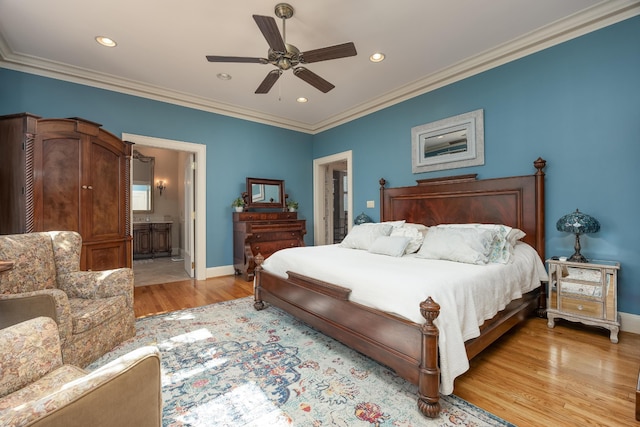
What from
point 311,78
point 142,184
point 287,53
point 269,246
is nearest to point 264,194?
point 269,246

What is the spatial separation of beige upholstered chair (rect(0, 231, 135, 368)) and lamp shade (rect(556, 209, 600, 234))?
3914 millimetres

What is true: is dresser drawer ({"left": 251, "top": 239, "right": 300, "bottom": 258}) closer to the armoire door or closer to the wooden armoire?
the wooden armoire

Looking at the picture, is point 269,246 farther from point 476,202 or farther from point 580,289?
point 580,289

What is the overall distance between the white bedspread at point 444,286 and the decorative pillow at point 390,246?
0.15 meters

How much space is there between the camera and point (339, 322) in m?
2.08

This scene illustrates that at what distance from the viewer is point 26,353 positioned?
1046mm

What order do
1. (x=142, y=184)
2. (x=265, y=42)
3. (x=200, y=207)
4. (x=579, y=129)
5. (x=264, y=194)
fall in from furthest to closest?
(x=142, y=184)
(x=264, y=194)
(x=200, y=207)
(x=265, y=42)
(x=579, y=129)

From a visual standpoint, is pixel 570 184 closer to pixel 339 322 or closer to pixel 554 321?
pixel 554 321

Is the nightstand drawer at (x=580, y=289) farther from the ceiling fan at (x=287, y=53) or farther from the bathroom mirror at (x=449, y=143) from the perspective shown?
the ceiling fan at (x=287, y=53)

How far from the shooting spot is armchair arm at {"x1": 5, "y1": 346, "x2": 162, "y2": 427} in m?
0.67

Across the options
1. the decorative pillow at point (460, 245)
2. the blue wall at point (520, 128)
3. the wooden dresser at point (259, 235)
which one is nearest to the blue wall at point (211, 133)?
the blue wall at point (520, 128)

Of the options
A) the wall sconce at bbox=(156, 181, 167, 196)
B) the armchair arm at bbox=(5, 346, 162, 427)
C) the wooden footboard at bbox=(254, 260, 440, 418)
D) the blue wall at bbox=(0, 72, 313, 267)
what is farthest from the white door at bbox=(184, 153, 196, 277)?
the armchair arm at bbox=(5, 346, 162, 427)

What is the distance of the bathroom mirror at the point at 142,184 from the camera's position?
6680 millimetres

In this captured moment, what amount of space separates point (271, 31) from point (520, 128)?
2.80m
